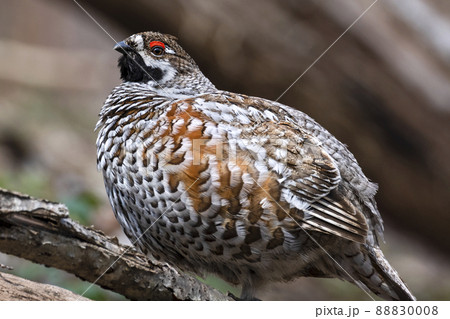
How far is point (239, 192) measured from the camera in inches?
105

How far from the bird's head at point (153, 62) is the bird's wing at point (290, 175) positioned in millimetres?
416

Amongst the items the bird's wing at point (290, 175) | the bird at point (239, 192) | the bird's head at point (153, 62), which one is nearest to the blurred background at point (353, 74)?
the bird's head at point (153, 62)

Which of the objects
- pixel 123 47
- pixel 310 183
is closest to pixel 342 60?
pixel 123 47

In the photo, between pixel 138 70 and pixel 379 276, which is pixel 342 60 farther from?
pixel 379 276

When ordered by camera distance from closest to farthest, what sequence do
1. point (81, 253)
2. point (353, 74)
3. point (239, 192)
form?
point (81, 253) → point (239, 192) → point (353, 74)

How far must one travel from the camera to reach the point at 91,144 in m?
7.34

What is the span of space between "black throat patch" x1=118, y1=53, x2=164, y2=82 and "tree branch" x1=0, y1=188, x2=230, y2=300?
3.76 feet

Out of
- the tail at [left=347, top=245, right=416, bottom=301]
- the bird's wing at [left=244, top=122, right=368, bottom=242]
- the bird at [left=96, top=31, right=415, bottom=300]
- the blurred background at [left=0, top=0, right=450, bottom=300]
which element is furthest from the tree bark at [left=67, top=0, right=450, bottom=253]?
the bird's wing at [left=244, top=122, right=368, bottom=242]

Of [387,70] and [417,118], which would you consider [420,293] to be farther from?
[387,70]

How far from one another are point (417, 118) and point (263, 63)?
1.30m

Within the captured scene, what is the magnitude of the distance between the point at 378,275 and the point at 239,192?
3.08 ft

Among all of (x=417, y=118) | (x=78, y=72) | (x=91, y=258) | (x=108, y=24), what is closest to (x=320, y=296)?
(x=417, y=118)

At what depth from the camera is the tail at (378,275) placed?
3.01 metres

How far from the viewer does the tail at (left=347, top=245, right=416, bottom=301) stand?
3.01 meters
